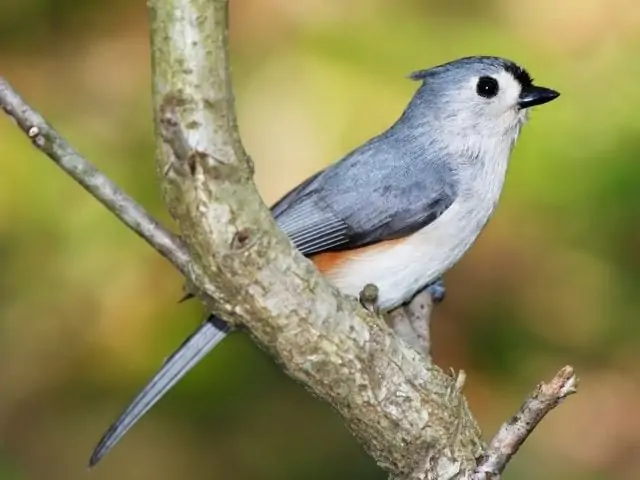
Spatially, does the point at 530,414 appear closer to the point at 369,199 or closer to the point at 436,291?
the point at 369,199

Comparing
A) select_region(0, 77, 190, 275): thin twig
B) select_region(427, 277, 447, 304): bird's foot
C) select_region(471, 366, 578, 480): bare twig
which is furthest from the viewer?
select_region(427, 277, 447, 304): bird's foot

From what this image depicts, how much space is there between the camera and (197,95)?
1387 mm

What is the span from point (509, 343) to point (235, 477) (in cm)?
74

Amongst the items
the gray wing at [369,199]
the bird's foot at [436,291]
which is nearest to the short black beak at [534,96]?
the gray wing at [369,199]

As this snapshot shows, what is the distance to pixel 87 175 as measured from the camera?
152 centimetres

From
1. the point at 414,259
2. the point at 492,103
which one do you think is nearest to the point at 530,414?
the point at 414,259

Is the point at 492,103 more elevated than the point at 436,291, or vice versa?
the point at 492,103

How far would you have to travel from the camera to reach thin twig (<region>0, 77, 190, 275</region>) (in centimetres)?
151

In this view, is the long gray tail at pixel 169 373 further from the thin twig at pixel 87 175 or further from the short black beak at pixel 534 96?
the short black beak at pixel 534 96

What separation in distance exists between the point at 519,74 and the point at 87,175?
1.07m

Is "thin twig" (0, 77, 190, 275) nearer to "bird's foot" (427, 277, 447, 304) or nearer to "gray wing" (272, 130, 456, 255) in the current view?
"gray wing" (272, 130, 456, 255)

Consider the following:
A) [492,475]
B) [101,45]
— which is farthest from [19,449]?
[492,475]

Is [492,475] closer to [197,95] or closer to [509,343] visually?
[197,95]

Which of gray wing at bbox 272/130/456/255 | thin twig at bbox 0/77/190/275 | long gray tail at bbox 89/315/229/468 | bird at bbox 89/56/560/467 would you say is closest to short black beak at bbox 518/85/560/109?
bird at bbox 89/56/560/467
